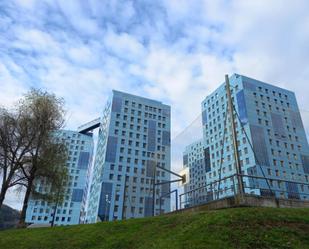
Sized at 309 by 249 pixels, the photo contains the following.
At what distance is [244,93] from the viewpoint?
242ft

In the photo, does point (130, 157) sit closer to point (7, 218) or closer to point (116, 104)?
point (116, 104)

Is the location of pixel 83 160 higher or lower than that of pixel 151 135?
lower

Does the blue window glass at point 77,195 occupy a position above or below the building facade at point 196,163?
below

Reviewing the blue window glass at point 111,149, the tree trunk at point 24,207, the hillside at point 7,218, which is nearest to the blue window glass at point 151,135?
the blue window glass at point 111,149

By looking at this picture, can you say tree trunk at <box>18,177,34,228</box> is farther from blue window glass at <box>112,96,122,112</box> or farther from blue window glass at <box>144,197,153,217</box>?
blue window glass at <box>112,96,122,112</box>

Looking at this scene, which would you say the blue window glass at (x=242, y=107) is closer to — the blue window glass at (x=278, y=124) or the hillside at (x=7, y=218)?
the blue window glass at (x=278, y=124)

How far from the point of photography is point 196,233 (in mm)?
9250

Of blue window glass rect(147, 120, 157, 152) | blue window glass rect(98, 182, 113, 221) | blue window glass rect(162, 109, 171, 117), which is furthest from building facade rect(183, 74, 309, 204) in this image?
blue window glass rect(98, 182, 113, 221)

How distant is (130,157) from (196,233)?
75915mm

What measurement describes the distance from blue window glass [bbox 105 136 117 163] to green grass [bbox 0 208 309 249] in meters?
68.5

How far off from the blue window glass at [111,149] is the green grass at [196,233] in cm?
6851

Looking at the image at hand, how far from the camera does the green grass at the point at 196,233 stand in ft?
27.0

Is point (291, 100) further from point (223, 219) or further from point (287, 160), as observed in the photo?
point (223, 219)

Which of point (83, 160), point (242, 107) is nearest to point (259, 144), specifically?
point (242, 107)
